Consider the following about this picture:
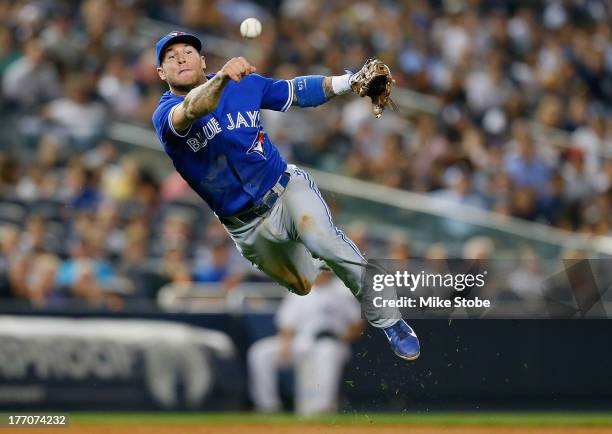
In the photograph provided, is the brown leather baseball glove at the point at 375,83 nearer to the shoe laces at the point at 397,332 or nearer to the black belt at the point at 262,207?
the black belt at the point at 262,207

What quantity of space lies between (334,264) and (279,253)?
0.52m

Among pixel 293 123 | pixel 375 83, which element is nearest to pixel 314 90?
pixel 375 83

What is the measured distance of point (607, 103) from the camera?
1831 centimetres

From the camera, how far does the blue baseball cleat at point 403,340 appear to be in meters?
8.65

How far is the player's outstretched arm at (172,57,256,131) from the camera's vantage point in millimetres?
7484

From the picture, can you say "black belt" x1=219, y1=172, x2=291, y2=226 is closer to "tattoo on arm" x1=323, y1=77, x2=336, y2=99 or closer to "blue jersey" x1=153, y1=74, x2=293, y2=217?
"blue jersey" x1=153, y1=74, x2=293, y2=217

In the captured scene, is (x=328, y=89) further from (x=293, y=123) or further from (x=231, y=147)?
(x=293, y=123)

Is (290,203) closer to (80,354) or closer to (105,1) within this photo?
(80,354)

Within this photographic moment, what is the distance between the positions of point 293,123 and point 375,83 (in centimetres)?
725

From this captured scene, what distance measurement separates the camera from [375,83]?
8406 mm

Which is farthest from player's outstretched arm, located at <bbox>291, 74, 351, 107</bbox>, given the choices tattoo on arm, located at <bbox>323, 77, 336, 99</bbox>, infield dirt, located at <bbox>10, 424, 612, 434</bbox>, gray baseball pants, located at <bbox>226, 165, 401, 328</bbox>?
infield dirt, located at <bbox>10, 424, 612, 434</bbox>

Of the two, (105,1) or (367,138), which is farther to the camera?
(105,1)

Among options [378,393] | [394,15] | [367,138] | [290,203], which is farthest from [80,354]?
[394,15]

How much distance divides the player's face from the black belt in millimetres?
944
